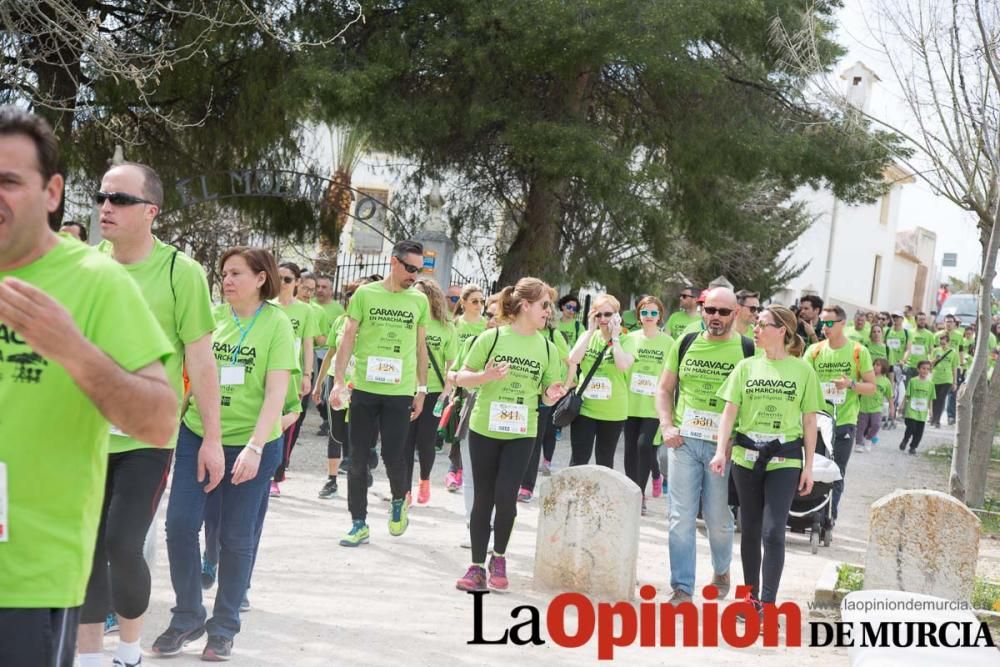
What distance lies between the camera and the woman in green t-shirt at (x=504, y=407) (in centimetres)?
729

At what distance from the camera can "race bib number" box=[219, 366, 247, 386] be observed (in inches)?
226

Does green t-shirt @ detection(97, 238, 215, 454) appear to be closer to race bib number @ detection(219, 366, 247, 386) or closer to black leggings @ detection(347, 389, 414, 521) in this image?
race bib number @ detection(219, 366, 247, 386)

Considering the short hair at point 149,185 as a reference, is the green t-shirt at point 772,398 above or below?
below

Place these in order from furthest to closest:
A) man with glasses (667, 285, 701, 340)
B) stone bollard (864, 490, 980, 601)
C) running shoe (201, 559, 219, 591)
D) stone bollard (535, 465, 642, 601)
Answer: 1. man with glasses (667, 285, 701, 340)
2. stone bollard (535, 465, 642, 601)
3. stone bollard (864, 490, 980, 601)
4. running shoe (201, 559, 219, 591)

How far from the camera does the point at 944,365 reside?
23734 mm

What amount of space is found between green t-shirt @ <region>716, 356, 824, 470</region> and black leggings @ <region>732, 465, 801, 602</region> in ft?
0.23

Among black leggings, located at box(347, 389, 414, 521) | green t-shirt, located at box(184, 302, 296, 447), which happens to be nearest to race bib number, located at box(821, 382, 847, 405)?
black leggings, located at box(347, 389, 414, 521)

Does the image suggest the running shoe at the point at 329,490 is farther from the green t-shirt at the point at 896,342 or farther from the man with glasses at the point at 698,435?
the green t-shirt at the point at 896,342

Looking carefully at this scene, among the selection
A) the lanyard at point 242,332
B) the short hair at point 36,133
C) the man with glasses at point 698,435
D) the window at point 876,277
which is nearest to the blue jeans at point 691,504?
the man with glasses at point 698,435

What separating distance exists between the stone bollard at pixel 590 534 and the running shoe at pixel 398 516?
1435 millimetres

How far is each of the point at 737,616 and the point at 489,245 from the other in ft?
50.6

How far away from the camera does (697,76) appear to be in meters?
17.3

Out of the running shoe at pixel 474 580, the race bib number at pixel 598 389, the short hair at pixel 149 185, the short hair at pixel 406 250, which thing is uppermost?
the short hair at pixel 406 250

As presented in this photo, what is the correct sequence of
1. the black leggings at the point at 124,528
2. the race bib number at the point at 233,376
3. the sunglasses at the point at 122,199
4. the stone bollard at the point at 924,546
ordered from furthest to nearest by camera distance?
the stone bollard at the point at 924,546
the race bib number at the point at 233,376
the sunglasses at the point at 122,199
the black leggings at the point at 124,528
